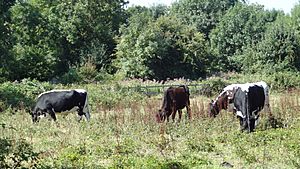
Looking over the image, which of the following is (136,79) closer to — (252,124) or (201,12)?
(252,124)

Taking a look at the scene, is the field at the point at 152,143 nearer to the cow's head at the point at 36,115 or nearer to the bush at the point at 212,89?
the cow's head at the point at 36,115

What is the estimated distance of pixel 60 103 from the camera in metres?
17.5

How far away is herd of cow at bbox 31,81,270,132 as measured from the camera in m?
14.6

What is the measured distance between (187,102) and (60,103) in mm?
4602

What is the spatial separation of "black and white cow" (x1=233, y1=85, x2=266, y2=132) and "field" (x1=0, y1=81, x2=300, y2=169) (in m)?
0.28

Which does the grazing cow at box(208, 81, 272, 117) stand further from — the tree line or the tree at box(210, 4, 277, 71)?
the tree at box(210, 4, 277, 71)

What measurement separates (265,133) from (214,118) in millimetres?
2506

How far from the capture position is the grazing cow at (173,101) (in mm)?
15892

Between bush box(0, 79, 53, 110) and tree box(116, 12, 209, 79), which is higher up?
tree box(116, 12, 209, 79)

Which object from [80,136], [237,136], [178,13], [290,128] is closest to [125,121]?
[80,136]

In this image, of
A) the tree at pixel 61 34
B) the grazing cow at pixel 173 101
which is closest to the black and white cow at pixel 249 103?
the grazing cow at pixel 173 101

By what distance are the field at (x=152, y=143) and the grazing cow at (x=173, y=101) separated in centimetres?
47

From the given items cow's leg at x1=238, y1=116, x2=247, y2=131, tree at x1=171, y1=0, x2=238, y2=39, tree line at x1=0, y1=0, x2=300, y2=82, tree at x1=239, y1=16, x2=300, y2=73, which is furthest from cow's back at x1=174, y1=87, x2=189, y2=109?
tree at x1=171, y1=0, x2=238, y2=39

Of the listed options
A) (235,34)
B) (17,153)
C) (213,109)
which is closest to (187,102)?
(213,109)
